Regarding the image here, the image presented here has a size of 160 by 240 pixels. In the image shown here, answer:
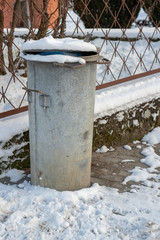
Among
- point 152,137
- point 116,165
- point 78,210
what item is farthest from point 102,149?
point 78,210

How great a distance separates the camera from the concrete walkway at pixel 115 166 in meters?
2.75

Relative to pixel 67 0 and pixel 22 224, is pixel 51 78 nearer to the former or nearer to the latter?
pixel 22 224

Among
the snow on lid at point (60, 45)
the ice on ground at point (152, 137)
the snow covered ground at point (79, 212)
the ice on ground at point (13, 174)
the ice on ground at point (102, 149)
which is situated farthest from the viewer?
the ice on ground at point (152, 137)

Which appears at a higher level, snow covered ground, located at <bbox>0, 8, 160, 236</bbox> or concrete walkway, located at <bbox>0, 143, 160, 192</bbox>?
snow covered ground, located at <bbox>0, 8, 160, 236</bbox>

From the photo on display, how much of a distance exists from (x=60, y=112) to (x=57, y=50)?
46 centimetres

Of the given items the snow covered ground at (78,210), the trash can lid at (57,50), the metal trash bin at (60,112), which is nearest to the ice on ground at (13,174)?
the snow covered ground at (78,210)

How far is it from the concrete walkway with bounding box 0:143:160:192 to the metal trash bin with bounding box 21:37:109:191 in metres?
0.35

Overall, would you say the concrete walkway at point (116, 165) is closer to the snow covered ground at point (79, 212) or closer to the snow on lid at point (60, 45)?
the snow covered ground at point (79, 212)

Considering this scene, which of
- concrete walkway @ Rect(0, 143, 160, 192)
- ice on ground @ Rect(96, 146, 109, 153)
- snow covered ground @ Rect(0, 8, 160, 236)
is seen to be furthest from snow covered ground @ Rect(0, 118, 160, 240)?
ice on ground @ Rect(96, 146, 109, 153)

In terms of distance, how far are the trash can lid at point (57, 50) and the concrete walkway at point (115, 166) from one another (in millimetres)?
1188

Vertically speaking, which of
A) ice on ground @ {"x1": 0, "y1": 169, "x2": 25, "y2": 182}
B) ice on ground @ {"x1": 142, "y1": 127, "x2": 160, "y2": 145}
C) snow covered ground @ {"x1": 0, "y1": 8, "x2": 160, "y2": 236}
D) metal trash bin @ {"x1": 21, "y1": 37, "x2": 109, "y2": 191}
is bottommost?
ice on ground @ {"x1": 142, "y1": 127, "x2": 160, "y2": 145}

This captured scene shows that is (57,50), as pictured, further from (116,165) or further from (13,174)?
(116,165)

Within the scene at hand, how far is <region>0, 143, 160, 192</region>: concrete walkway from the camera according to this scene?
275 cm

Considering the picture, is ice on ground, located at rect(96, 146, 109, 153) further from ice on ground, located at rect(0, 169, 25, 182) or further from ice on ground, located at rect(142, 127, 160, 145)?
ice on ground, located at rect(0, 169, 25, 182)
